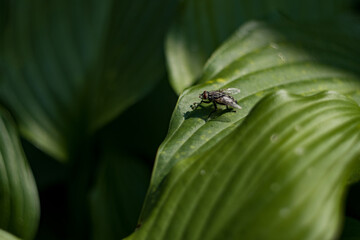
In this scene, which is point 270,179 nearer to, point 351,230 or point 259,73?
point 351,230

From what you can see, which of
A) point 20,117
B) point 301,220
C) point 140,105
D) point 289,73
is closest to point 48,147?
point 20,117

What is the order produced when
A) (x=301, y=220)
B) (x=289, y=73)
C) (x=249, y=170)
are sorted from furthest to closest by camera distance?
(x=289, y=73) → (x=249, y=170) → (x=301, y=220)

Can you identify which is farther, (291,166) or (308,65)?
(308,65)

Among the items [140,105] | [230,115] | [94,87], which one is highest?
[230,115]

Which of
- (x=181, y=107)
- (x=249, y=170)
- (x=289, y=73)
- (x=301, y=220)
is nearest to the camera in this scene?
(x=301, y=220)

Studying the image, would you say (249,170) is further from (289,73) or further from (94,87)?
(94,87)

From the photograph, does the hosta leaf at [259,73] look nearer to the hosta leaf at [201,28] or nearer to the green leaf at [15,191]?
the hosta leaf at [201,28]

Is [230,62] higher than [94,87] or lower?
higher
